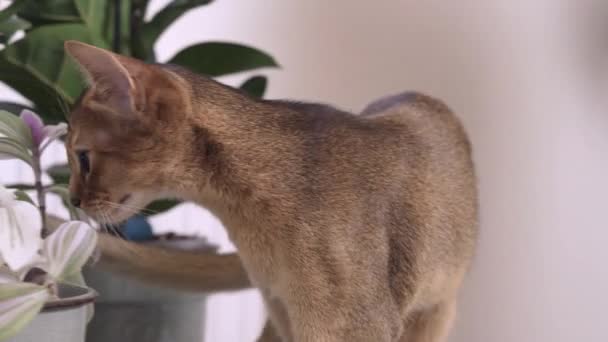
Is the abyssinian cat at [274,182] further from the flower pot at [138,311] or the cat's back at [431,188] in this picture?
the flower pot at [138,311]

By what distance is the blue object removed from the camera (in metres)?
1.05

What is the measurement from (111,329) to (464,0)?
0.86m

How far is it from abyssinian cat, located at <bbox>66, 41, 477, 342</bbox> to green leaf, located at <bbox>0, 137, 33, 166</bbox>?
82mm

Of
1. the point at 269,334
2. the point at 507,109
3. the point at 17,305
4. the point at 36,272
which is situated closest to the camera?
the point at 17,305

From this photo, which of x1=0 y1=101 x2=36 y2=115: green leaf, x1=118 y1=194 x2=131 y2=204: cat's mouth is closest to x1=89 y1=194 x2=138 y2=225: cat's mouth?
x1=118 y1=194 x2=131 y2=204: cat's mouth

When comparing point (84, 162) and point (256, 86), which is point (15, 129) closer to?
point (84, 162)

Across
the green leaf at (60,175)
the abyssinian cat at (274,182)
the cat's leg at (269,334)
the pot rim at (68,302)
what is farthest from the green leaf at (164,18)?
the pot rim at (68,302)

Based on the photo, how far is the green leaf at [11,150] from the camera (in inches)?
24.0

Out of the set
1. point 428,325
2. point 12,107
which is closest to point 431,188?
point 428,325

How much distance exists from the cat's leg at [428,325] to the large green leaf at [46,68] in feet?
1.72

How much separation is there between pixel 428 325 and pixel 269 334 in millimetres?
212

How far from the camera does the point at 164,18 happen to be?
1.06m

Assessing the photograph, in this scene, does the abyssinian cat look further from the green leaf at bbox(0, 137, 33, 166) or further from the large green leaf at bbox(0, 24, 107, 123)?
the large green leaf at bbox(0, 24, 107, 123)

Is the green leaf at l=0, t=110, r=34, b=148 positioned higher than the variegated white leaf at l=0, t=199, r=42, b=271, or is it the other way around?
the green leaf at l=0, t=110, r=34, b=148
